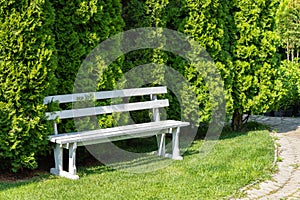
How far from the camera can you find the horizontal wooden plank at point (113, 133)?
5555 mm

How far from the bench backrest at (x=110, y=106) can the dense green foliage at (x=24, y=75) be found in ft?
0.82

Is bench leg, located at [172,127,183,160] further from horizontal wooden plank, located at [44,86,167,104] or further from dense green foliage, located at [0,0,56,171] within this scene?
dense green foliage, located at [0,0,56,171]

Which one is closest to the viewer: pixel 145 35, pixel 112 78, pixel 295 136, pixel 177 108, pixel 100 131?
pixel 100 131

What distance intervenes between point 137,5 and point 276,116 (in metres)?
5.86

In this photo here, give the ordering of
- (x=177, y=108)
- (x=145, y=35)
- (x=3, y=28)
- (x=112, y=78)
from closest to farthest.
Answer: (x=3, y=28)
(x=112, y=78)
(x=145, y=35)
(x=177, y=108)

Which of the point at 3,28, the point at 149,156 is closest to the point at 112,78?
the point at 149,156

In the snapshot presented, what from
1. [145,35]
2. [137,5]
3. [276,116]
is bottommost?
[276,116]

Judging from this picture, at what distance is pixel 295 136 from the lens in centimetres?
856

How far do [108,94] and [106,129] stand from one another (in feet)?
1.76

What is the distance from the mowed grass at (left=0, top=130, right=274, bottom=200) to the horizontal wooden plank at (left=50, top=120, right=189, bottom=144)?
479 millimetres

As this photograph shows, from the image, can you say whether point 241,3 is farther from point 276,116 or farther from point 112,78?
point 276,116

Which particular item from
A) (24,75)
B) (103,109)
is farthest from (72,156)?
(24,75)

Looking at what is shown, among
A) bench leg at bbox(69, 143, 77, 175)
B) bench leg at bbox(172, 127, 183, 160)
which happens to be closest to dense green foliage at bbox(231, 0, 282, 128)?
bench leg at bbox(172, 127, 183, 160)

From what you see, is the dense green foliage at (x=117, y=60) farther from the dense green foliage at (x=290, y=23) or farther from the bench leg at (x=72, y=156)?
the dense green foliage at (x=290, y=23)
